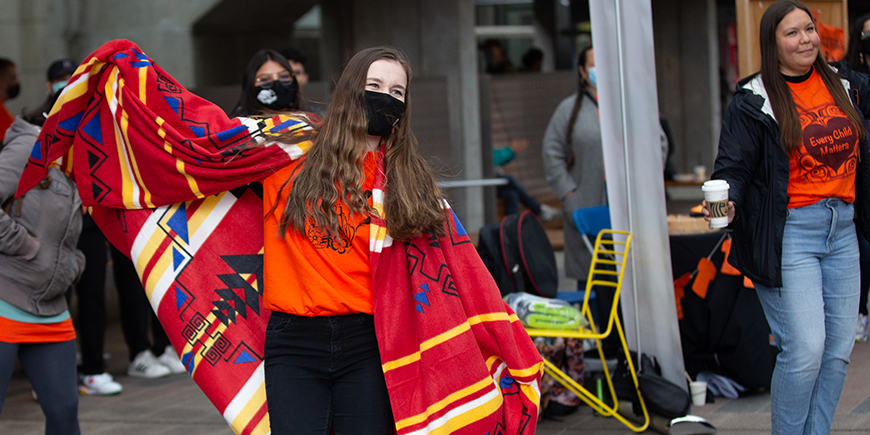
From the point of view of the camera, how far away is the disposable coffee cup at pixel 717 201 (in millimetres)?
3105

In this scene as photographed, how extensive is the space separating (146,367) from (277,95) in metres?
2.67

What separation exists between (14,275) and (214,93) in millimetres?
6009

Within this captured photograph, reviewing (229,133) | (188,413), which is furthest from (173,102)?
(188,413)

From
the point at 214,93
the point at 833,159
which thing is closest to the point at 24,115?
the point at 833,159

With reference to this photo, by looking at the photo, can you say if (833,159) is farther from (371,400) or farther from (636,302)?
(371,400)

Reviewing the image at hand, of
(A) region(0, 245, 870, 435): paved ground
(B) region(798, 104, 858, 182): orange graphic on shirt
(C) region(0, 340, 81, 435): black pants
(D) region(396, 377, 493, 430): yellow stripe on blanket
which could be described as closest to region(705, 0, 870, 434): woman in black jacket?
(B) region(798, 104, 858, 182): orange graphic on shirt

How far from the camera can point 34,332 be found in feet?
11.0

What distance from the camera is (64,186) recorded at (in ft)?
12.4

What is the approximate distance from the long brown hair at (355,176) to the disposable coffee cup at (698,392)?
8.71 ft

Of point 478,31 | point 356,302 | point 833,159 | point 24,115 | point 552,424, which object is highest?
point 478,31

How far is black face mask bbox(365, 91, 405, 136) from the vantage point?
2.50m

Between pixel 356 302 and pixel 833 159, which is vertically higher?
pixel 833 159

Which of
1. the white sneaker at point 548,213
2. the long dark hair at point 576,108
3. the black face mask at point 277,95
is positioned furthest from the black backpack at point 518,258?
the white sneaker at point 548,213

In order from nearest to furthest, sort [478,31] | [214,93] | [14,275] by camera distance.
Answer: [14,275]
[214,93]
[478,31]
